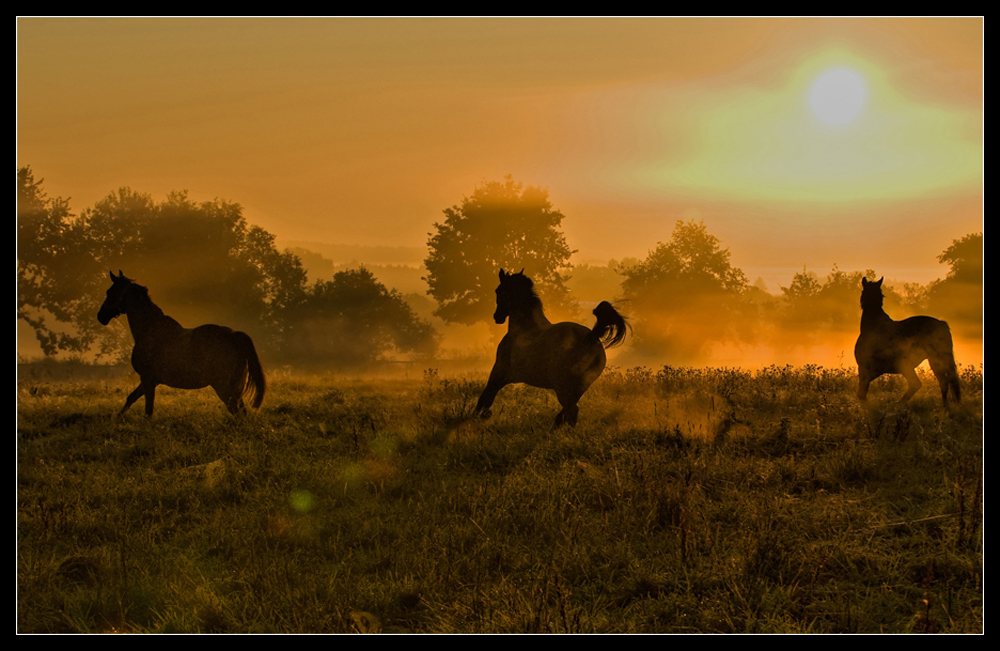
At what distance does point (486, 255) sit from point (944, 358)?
25963mm

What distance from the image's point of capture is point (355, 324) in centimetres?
4112

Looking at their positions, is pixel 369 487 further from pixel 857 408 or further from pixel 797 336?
pixel 797 336

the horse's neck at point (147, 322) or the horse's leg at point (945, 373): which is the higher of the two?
the horse's neck at point (147, 322)

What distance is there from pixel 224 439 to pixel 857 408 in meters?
9.81

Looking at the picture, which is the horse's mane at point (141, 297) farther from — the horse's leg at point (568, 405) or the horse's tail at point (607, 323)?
the horse's tail at point (607, 323)

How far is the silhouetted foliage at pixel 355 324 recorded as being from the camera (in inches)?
1576

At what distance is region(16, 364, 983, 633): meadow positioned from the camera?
4.59m

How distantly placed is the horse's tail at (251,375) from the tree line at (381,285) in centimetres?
2386

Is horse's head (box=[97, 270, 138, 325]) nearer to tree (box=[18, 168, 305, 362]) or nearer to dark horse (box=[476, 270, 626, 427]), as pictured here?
dark horse (box=[476, 270, 626, 427])

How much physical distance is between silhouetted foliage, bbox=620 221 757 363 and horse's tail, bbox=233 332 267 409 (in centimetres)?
3102

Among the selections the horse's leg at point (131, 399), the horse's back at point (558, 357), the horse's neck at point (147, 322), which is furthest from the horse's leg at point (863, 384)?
the horse's leg at point (131, 399)

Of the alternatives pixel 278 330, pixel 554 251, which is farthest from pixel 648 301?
pixel 278 330

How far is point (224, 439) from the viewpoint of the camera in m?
9.65

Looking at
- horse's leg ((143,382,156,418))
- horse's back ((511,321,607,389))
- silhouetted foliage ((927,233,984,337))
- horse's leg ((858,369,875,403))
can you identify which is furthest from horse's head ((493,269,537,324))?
silhouetted foliage ((927,233,984,337))
